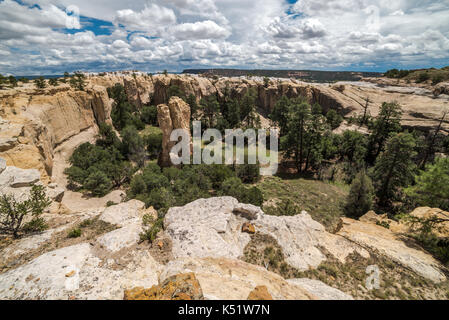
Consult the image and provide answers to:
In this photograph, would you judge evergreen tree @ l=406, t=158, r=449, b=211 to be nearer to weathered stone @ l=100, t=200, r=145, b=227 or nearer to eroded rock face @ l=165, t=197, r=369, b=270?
eroded rock face @ l=165, t=197, r=369, b=270

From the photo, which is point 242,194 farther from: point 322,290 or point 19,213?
point 19,213

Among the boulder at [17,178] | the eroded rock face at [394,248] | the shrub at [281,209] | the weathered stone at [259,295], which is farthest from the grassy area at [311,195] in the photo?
the boulder at [17,178]

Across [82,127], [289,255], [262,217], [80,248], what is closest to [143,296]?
[80,248]

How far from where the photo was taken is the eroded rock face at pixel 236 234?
8984 millimetres

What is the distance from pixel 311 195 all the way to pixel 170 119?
22545mm

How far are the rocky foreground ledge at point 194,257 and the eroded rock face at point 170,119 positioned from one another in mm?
17000

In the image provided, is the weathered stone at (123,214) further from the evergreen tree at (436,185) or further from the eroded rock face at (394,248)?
the evergreen tree at (436,185)

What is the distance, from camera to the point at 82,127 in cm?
3509

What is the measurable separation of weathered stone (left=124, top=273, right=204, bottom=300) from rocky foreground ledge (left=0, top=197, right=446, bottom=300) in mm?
27

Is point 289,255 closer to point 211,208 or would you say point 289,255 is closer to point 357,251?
point 357,251

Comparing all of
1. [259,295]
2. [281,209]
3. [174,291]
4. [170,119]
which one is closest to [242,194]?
[281,209]

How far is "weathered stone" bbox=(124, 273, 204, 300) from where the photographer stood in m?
4.91

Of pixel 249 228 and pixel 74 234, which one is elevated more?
pixel 74 234

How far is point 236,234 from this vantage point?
10445 millimetres
